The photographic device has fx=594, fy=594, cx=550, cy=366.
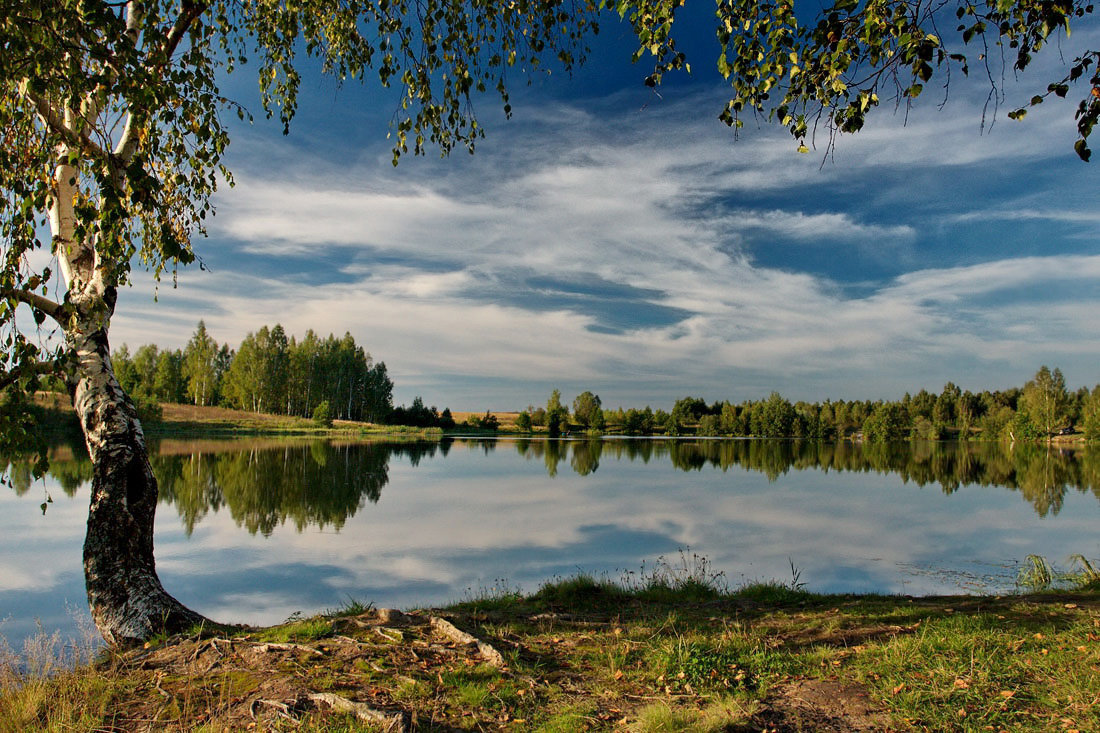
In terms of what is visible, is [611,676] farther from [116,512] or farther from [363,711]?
Answer: [116,512]

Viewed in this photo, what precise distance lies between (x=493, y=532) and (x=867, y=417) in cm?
10985

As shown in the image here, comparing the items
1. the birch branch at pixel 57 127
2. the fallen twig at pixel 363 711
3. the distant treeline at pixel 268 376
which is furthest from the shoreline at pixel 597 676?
the distant treeline at pixel 268 376

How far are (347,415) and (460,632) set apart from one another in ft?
286

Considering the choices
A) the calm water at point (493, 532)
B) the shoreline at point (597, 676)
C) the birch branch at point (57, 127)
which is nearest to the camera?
the shoreline at point (597, 676)

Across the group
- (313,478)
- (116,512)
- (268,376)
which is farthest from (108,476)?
(268,376)

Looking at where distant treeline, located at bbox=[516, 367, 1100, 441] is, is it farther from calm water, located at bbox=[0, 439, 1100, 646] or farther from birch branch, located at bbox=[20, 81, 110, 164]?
birch branch, located at bbox=[20, 81, 110, 164]

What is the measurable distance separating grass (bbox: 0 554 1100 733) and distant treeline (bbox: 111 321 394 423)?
70.5m

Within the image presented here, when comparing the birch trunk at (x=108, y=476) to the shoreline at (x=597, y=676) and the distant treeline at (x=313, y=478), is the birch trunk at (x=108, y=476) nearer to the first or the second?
the shoreline at (x=597, y=676)

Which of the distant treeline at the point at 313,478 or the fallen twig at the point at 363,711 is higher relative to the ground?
the fallen twig at the point at 363,711

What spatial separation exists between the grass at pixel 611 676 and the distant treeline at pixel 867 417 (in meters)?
100

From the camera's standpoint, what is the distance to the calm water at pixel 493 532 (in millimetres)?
10805

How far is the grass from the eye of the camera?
410 cm

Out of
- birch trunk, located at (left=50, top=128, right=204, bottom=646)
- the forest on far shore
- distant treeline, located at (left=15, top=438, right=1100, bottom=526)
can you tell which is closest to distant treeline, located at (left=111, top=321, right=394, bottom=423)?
the forest on far shore

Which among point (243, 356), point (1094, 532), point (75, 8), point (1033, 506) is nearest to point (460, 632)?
point (75, 8)
